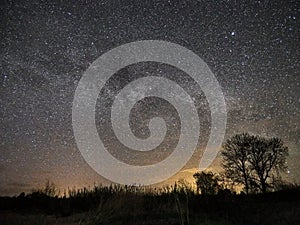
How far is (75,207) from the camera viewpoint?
14.8 metres

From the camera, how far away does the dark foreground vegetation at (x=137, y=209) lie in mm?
10609

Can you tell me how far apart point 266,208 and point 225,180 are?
19.9 meters

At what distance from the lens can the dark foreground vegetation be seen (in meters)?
10.6

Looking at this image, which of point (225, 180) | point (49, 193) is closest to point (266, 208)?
point (49, 193)

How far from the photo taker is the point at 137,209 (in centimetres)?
1215

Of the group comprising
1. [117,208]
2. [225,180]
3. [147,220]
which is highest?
[225,180]

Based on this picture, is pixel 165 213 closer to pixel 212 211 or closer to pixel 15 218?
pixel 212 211

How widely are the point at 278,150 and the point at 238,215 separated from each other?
78.5ft

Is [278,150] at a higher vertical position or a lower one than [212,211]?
higher

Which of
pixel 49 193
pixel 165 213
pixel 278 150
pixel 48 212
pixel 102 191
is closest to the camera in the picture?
pixel 165 213

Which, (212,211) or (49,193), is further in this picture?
(49,193)

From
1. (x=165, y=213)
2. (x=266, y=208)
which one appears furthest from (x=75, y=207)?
(x=266, y=208)

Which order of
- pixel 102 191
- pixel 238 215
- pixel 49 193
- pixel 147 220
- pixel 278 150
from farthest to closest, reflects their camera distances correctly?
pixel 278 150
pixel 49 193
pixel 102 191
pixel 238 215
pixel 147 220

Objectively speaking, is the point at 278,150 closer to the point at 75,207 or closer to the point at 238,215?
the point at 238,215
